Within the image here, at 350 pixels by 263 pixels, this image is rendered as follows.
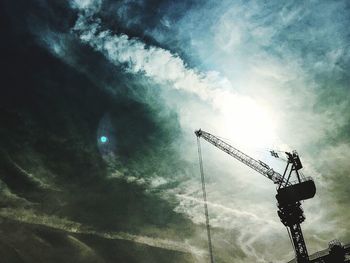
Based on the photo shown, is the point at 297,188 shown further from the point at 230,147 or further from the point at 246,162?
the point at 230,147

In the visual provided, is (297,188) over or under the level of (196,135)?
under

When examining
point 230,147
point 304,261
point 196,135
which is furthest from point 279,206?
point 196,135

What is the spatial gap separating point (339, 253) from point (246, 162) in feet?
67.4

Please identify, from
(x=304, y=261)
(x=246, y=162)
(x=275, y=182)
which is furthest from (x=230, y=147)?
(x=304, y=261)

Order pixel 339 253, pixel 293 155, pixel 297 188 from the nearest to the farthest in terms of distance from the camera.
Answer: pixel 339 253 < pixel 297 188 < pixel 293 155

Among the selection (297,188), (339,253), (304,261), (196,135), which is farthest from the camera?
(196,135)

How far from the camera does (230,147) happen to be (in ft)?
189

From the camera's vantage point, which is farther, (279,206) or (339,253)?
(279,206)

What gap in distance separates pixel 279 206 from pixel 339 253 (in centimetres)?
1192

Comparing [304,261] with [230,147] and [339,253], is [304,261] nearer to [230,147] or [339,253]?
[339,253]

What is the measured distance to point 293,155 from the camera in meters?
55.5

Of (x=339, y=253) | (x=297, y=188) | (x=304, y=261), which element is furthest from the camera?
(x=297, y=188)

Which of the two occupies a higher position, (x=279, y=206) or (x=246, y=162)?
(x=246, y=162)

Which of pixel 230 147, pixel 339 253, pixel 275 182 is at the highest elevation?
pixel 230 147
